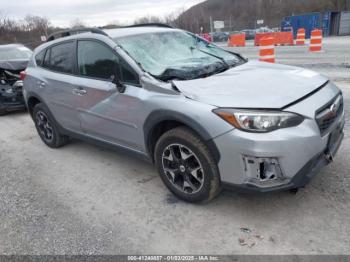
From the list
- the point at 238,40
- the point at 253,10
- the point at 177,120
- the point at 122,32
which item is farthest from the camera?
the point at 253,10

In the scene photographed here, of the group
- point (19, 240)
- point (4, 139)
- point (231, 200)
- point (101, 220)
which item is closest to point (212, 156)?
point (231, 200)

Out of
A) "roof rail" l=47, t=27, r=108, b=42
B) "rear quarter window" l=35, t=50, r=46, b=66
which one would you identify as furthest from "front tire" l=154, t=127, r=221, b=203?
"rear quarter window" l=35, t=50, r=46, b=66

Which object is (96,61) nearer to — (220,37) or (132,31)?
(132,31)

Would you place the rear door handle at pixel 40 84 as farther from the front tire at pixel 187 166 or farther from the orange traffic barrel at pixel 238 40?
the orange traffic barrel at pixel 238 40

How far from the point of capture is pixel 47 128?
5.20 m

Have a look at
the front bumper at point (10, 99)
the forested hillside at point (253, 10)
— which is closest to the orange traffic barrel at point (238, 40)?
the forested hillside at point (253, 10)

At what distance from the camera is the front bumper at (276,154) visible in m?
2.55

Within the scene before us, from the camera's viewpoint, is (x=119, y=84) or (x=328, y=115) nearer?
(x=328, y=115)

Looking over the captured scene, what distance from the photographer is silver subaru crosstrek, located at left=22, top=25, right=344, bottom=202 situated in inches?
103

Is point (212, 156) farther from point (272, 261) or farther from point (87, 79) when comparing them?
point (87, 79)

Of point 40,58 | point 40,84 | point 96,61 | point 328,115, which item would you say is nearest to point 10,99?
point 40,58

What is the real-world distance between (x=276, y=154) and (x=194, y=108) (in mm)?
800

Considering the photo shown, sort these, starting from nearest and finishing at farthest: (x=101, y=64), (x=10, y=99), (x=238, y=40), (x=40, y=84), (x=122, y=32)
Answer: (x=101, y=64) < (x=122, y=32) < (x=40, y=84) < (x=10, y=99) < (x=238, y=40)

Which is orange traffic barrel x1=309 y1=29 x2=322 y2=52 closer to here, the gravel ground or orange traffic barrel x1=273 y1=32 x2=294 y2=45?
orange traffic barrel x1=273 y1=32 x2=294 y2=45
